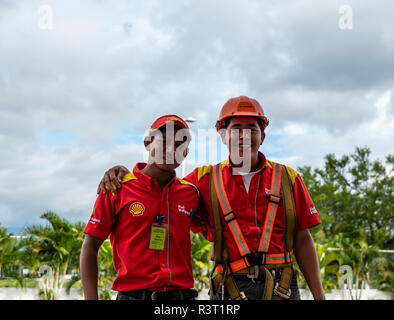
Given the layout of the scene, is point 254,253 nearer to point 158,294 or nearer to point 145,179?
point 158,294

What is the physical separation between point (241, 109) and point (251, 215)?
90cm

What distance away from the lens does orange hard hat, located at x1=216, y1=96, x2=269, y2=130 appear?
388 cm

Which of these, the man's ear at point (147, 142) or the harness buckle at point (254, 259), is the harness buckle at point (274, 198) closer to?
the harness buckle at point (254, 259)

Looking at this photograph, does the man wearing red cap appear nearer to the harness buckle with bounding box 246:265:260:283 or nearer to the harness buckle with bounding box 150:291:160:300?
the harness buckle with bounding box 150:291:160:300

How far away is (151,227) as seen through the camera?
3.27 metres

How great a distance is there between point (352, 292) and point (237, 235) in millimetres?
18258

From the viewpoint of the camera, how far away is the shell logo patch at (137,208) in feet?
10.8

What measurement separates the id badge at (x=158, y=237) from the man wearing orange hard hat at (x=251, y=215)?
53cm

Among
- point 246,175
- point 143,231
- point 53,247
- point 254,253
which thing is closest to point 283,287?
point 254,253

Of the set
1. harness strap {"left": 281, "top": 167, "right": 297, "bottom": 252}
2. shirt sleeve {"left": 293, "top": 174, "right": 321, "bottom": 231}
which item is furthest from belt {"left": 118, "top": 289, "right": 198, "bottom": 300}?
shirt sleeve {"left": 293, "top": 174, "right": 321, "bottom": 231}
